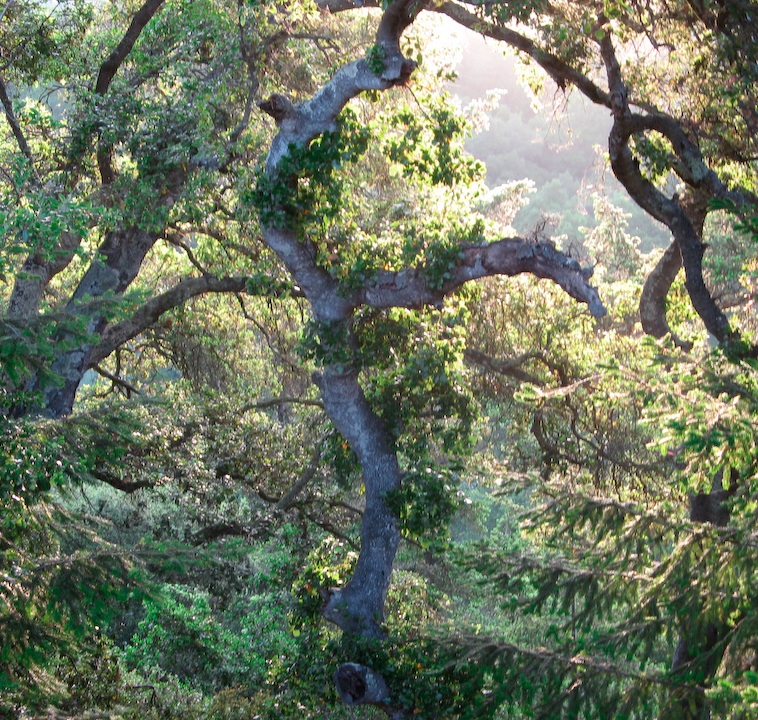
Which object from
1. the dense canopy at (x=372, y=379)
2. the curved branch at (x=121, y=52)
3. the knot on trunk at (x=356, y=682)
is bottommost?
the knot on trunk at (x=356, y=682)

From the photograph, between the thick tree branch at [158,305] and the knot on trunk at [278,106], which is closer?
the knot on trunk at [278,106]

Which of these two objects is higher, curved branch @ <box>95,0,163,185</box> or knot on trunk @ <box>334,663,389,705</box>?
curved branch @ <box>95,0,163,185</box>

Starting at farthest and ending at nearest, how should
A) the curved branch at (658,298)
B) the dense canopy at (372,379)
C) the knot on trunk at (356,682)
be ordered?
1. the curved branch at (658,298)
2. the knot on trunk at (356,682)
3. the dense canopy at (372,379)

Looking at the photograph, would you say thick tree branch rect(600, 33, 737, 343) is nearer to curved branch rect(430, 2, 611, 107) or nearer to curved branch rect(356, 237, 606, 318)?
curved branch rect(430, 2, 611, 107)

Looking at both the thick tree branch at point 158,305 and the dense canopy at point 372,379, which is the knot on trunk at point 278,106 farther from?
the thick tree branch at point 158,305

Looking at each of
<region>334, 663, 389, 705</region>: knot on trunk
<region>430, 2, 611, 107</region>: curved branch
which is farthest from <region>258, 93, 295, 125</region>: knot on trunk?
<region>334, 663, 389, 705</region>: knot on trunk

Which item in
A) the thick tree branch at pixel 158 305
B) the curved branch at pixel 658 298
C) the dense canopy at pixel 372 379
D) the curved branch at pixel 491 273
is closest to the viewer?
the dense canopy at pixel 372 379

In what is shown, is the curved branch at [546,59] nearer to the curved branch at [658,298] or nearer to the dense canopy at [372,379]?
the dense canopy at [372,379]

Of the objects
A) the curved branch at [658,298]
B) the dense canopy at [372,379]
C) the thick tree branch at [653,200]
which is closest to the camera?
the dense canopy at [372,379]

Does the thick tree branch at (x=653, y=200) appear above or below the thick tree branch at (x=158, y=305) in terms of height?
below

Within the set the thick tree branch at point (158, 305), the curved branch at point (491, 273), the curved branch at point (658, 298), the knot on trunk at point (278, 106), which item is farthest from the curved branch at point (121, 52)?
the curved branch at point (658, 298)

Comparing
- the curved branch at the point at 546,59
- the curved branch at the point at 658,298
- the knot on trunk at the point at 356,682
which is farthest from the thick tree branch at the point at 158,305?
the knot on trunk at the point at 356,682

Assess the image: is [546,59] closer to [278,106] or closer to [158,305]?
[278,106]

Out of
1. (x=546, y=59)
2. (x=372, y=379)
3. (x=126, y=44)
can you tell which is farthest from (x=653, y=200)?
(x=126, y=44)
